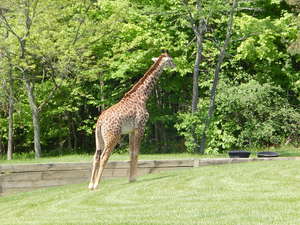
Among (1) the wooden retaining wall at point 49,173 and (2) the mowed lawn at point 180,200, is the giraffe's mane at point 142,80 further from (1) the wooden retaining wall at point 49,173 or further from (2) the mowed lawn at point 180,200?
(1) the wooden retaining wall at point 49,173

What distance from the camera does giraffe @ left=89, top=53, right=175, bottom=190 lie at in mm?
12844

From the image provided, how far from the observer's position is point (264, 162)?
15664 mm

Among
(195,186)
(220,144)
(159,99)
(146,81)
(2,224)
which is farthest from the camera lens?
(159,99)

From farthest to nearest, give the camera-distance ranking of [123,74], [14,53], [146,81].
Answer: [123,74]
[14,53]
[146,81]

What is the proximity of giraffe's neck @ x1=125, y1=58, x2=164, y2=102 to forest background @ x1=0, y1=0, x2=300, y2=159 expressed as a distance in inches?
296

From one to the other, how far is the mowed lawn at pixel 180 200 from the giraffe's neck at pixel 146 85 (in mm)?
1968

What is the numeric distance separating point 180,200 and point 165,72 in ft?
54.8

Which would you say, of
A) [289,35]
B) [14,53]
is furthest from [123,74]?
[289,35]

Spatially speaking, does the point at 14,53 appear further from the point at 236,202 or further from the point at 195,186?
the point at 236,202

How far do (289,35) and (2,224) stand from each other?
699 inches

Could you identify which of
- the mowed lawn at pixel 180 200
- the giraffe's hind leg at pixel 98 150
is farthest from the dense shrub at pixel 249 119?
the giraffe's hind leg at pixel 98 150

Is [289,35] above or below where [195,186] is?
above

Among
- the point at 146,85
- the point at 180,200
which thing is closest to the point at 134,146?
the point at 146,85

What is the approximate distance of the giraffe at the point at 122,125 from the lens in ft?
42.1
